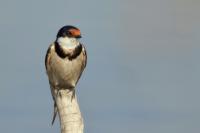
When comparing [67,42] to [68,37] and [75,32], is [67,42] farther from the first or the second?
[75,32]

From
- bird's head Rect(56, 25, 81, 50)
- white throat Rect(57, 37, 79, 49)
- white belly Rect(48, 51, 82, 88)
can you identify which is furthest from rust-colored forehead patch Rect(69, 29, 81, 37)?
white belly Rect(48, 51, 82, 88)

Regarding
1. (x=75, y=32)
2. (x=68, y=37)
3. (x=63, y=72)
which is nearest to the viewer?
(x=75, y=32)

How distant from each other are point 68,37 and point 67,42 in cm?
16

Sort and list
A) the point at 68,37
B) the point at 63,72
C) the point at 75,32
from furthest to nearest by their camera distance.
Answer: the point at 63,72 < the point at 68,37 < the point at 75,32

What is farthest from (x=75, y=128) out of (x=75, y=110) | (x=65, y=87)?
(x=65, y=87)

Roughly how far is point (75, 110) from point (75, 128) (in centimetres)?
37

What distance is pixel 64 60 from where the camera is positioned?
13922 millimetres

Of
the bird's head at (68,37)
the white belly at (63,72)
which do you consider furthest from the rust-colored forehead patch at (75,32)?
the white belly at (63,72)

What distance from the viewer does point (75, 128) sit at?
12.1m

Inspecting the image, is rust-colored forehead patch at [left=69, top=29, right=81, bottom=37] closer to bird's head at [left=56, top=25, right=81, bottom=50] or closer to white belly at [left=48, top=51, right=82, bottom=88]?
bird's head at [left=56, top=25, right=81, bottom=50]

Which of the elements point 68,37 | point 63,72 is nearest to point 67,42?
point 68,37

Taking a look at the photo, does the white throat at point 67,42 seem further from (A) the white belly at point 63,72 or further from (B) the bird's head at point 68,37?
(A) the white belly at point 63,72

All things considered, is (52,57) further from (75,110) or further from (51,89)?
(75,110)

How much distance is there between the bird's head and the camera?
1357 cm
